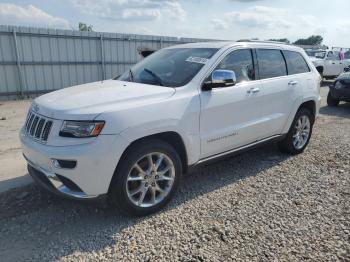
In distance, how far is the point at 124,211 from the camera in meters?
3.43

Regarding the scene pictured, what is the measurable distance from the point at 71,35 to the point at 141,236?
11476 mm

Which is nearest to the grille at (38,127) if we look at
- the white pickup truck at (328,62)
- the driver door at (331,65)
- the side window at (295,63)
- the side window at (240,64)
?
the side window at (240,64)

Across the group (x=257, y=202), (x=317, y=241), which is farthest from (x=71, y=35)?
(x=317, y=241)

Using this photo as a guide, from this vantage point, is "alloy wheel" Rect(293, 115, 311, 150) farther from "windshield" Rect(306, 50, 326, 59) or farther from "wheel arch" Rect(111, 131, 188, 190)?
"windshield" Rect(306, 50, 326, 59)

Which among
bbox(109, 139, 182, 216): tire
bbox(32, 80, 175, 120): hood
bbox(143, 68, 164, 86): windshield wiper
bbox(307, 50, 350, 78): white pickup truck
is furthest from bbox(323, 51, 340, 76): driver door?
bbox(109, 139, 182, 216): tire

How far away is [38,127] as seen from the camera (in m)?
3.33

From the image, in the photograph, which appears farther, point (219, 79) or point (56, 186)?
point (219, 79)

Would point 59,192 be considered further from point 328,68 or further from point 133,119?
point 328,68

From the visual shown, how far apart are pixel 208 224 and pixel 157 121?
3.90ft

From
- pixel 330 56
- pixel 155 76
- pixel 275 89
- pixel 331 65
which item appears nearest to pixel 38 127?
pixel 155 76

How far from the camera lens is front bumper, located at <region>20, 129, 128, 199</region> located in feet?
9.81

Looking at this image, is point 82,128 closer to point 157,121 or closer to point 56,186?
point 56,186

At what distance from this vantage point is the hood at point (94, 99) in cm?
312

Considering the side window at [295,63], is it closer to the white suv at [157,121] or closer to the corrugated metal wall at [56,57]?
the white suv at [157,121]
